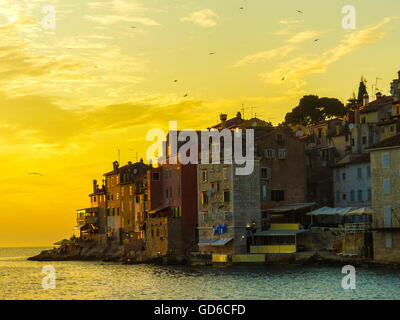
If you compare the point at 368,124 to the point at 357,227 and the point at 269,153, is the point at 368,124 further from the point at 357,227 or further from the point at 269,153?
the point at 357,227

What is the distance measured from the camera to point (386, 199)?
63.6 metres

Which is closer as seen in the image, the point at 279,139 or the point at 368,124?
the point at 279,139

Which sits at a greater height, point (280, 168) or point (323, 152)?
point (323, 152)

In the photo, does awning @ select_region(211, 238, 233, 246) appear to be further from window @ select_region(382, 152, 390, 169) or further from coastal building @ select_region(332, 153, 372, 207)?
window @ select_region(382, 152, 390, 169)

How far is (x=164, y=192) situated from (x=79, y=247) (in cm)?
3985

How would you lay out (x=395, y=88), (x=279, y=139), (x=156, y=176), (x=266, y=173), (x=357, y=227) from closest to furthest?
(x=357, y=227)
(x=266, y=173)
(x=279, y=139)
(x=395, y=88)
(x=156, y=176)

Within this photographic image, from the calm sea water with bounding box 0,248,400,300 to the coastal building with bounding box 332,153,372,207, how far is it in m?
17.9

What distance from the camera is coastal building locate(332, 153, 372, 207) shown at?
7875cm

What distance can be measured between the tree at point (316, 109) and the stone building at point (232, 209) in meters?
48.0

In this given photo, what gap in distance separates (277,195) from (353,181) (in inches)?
383

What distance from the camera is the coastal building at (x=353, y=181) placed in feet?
258

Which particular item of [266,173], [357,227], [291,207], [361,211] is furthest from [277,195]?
[357,227]
